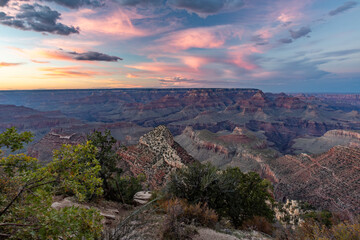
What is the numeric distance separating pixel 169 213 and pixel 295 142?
176139mm

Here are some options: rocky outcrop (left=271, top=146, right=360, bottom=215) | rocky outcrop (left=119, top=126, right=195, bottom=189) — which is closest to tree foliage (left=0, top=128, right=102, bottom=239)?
rocky outcrop (left=119, top=126, right=195, bottom=189)

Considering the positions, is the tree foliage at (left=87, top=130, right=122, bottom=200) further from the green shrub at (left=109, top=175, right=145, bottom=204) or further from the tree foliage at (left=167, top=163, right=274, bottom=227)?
the tree foliage at (left=167, top=163, right=274, bottom=227)

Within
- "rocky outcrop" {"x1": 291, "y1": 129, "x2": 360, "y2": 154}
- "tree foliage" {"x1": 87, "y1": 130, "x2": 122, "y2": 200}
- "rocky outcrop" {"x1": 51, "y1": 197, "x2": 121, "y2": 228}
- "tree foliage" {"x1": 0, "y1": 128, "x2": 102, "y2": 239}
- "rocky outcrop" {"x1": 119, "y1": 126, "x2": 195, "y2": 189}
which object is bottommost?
"rocky outcrop" {"x1": 291, "y1": 129, "x2": 360, "y2": 154}

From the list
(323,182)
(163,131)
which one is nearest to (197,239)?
(163,131)

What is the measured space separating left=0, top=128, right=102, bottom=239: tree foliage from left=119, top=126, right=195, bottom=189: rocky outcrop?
2038cm

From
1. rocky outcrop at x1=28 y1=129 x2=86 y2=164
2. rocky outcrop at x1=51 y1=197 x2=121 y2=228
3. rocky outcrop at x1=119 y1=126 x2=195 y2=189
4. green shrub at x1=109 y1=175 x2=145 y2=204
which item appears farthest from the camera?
rocky outcrop at x1=28 y1=129 x2=86 y2=164

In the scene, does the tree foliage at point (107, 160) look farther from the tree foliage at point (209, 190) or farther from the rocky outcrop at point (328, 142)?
the rocky outcrop at point (328, 142)

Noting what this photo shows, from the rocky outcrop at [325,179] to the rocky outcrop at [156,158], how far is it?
102 ft

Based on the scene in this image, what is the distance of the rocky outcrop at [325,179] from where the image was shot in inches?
1486

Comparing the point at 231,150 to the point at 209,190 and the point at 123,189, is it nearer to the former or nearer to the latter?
the point at 123,189

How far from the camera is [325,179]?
45.8m

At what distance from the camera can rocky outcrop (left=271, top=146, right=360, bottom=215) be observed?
124 feet

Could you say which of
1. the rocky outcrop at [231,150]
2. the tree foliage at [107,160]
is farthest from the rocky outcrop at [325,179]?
the tree foliage at [107,160]

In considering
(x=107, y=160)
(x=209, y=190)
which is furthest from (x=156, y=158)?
(x=209, y=190)
